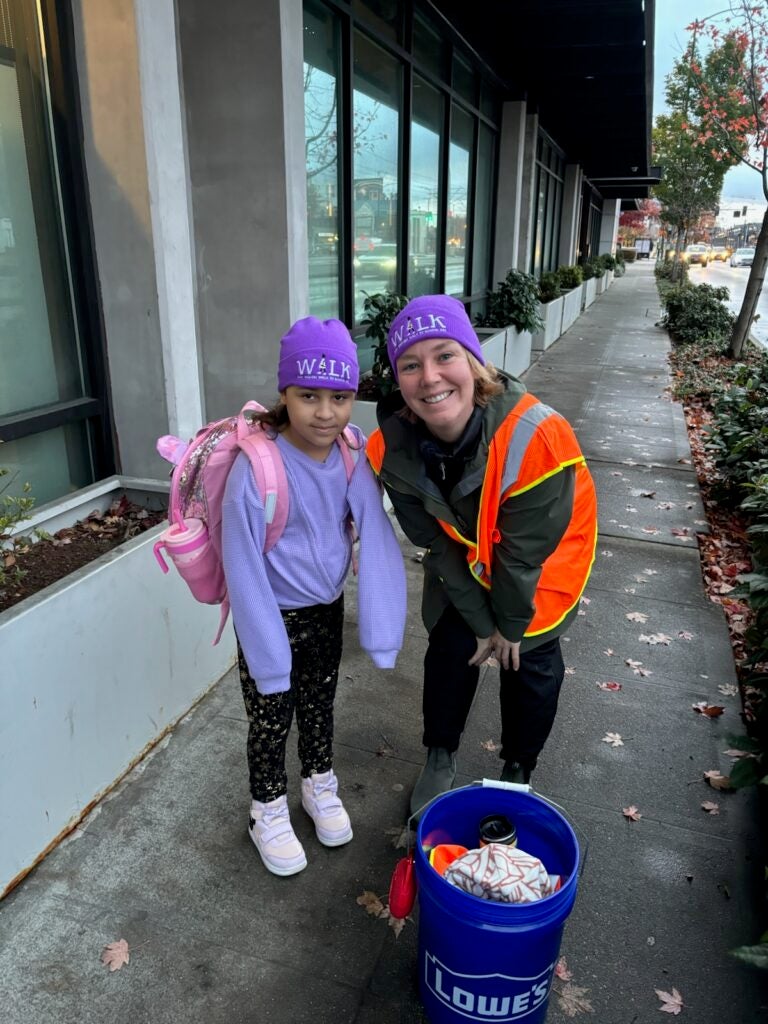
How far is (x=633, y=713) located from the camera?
3.43 metres

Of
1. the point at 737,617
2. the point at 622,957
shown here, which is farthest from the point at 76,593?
the point at 737,617

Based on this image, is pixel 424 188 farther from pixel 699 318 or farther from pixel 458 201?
pixel 699 318

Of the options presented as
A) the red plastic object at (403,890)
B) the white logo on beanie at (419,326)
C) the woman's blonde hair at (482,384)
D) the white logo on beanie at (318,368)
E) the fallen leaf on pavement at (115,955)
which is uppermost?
the white logo on beanie at (419,326)

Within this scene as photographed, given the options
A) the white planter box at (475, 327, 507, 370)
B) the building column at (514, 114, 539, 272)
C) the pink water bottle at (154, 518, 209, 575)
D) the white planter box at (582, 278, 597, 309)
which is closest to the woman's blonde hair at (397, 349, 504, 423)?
the pink water bottle at (154, 518, 209, 575)

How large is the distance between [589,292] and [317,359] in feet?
76.0

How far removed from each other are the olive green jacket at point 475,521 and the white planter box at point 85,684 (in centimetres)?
115

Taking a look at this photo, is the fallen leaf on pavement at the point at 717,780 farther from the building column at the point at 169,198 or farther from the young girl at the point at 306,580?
the building column at the point at 169,198

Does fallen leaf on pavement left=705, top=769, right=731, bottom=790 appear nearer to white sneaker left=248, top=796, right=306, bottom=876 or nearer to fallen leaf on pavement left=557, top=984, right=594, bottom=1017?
fallen leaf on pavement left=557, top=984, right=594, bottom=1017

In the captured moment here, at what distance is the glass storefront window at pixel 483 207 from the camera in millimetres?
11086

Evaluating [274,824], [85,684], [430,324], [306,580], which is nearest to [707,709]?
[274,824]

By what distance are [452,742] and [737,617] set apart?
243 cm

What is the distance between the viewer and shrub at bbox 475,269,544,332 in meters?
10.3

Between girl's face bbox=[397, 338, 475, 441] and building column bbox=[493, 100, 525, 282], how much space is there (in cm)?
1049

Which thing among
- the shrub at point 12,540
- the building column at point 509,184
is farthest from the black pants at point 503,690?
the building column at point 509,184
